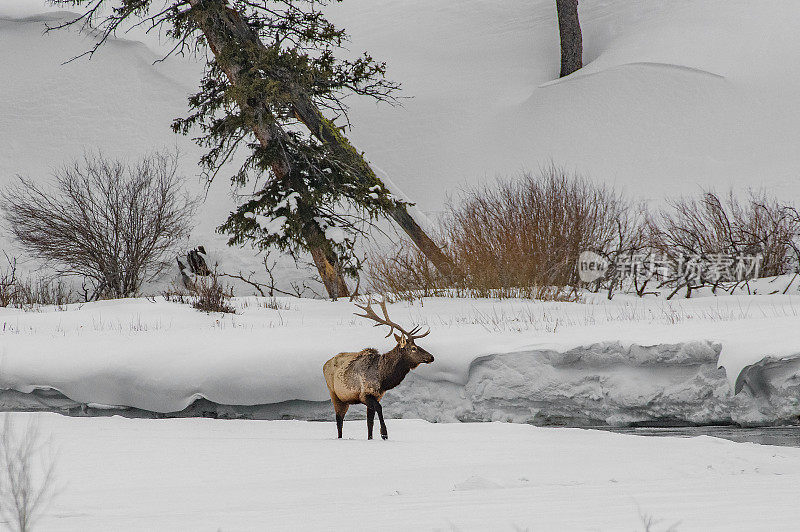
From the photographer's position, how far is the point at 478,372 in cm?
855

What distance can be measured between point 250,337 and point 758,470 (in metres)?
6.29

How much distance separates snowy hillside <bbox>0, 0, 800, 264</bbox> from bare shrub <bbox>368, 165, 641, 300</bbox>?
6395mm

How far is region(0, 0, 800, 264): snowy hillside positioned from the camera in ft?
80.2

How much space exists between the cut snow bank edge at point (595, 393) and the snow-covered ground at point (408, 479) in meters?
1.27

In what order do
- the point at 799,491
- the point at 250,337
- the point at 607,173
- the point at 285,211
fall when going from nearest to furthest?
the point at 799,491, the point at 250,337, the point at 285,211, the point at 607,173

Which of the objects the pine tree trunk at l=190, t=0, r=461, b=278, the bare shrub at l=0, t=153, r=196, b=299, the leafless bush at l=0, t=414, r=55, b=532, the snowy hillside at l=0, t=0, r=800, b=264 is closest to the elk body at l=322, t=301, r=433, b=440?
the leafless bush at l=0, t=414, r=55, b=532

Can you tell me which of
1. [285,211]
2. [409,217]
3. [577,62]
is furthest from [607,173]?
[285,211]

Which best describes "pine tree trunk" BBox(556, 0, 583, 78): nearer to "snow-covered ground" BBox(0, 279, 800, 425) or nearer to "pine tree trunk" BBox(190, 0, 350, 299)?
"pine tree trunk" BBox(190, 0, 350, 299)

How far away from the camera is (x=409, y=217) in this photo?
1667 centimetres

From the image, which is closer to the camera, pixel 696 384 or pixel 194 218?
pixel 696 384

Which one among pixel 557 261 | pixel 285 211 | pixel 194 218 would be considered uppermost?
pixel 194 218

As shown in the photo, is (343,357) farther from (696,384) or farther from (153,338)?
(153,338)

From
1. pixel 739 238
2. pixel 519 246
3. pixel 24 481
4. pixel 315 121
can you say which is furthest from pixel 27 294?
Answer: pixel 24 481

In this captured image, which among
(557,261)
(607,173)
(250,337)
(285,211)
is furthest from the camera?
(607,173)
